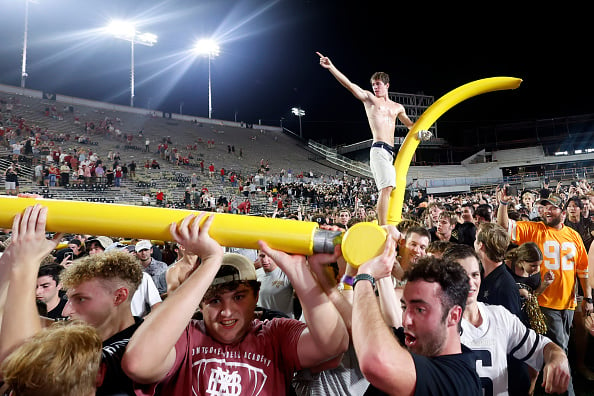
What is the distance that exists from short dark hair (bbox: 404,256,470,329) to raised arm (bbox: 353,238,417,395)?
35cm

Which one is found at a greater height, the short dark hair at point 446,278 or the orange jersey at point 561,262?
the short dark hair at point 446,278

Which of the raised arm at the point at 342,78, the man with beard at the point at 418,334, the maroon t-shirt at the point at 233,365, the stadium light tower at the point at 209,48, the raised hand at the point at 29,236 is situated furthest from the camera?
the stadium light tower at the point at 209,48

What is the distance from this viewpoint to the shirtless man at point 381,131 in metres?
4.58

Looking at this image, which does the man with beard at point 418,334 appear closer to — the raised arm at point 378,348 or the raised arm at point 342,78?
the raised arm at point 378,348

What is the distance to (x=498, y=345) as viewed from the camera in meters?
2.29

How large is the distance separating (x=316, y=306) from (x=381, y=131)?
404cm

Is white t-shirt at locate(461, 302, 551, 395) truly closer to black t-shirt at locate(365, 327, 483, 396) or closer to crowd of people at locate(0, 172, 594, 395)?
crowd of people at locate(0, 172, 594, 395)

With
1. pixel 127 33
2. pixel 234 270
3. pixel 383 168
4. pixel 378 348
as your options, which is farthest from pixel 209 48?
pixel 378 348

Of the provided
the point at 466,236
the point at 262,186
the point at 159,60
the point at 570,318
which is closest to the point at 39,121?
the point at 262,186

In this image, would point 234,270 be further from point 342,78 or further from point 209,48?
point 209,48

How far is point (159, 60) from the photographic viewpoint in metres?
41.9

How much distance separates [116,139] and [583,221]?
90.9ft

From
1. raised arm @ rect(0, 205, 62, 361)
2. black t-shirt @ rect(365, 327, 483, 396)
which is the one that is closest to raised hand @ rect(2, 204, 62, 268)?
raised arm @ rect(0, 205, 62, 361)

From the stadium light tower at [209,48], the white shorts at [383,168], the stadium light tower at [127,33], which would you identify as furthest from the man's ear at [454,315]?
the stadium light tower at [209,48]
